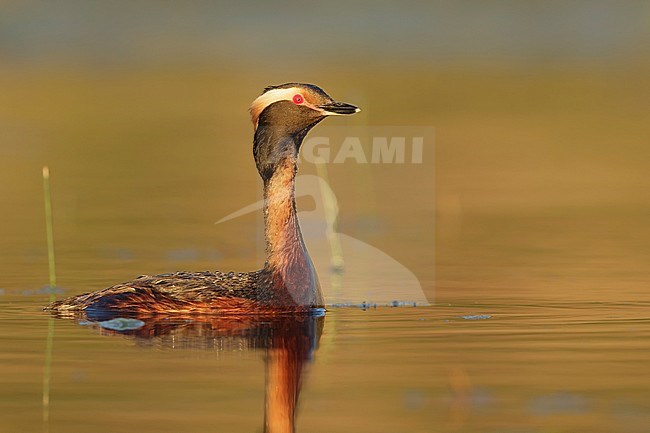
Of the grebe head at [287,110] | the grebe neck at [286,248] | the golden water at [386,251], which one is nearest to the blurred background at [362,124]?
the golden water at [386,251]

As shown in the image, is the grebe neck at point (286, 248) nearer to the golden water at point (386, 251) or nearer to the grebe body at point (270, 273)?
the grebe body at point (270, 273)

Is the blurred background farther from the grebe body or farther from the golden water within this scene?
the grebe body

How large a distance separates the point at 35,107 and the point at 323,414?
20978 mm

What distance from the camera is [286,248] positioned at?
12414 mm

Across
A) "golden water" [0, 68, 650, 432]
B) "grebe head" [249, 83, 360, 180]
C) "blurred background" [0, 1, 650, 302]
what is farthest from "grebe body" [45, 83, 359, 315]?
"blurred background" [0, 1, 650, 302]

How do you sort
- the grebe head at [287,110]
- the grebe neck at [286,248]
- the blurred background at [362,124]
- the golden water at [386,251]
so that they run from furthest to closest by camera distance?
the blurred background at [362,124], the grebe head at [287,110], the grebe neck at [286,248], the golden water at [386,251]

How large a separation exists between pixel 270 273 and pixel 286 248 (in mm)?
230

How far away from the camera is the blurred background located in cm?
1520

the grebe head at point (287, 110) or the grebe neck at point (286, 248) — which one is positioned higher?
the grebe head at point (287, 110)

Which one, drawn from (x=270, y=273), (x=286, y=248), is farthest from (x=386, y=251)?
(x=270, y=273)

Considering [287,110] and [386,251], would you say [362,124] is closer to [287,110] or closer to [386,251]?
[386,251]

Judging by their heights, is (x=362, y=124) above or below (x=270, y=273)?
above

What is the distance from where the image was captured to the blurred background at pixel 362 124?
15195 millimetres

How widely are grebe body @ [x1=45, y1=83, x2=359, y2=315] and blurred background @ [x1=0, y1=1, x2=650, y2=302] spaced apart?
123 cm
